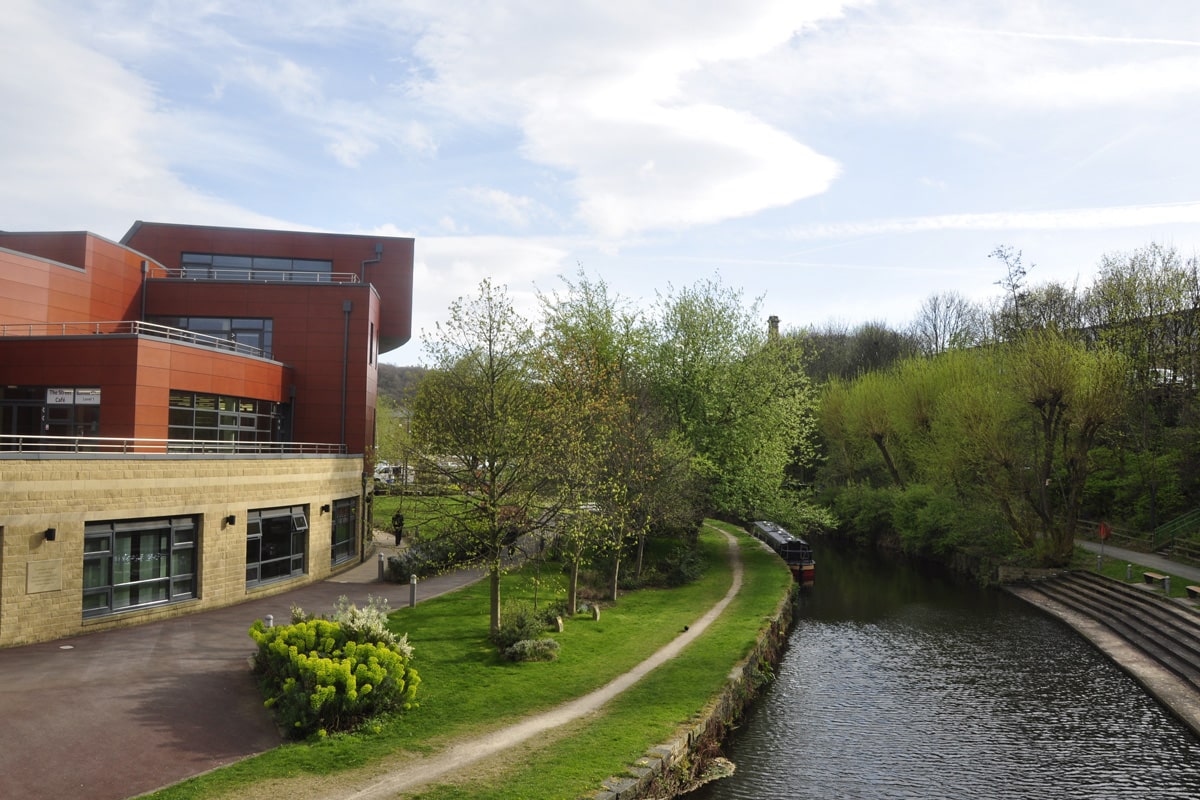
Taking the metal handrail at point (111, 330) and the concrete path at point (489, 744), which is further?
the metal handrail at point (111, 330)

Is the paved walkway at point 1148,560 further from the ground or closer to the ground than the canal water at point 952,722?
further from the ground

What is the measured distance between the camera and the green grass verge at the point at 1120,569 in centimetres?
2907

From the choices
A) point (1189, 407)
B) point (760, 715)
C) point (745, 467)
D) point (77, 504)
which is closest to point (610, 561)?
point (745, 467)

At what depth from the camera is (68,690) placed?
611 inches

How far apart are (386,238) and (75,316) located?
15317 mm

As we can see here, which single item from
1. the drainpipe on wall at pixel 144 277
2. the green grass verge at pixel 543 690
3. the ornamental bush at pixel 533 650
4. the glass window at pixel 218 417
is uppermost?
the drainpipe on wall at pixel 144 277

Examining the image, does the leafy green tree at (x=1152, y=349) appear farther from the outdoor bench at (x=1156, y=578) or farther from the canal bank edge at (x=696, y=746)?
the canal bank edge at (x=696, y=746)

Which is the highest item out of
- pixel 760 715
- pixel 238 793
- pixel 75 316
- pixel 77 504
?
pixel 75 316

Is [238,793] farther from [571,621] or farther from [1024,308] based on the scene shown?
[1024,308]

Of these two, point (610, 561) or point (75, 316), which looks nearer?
point (75, 316)

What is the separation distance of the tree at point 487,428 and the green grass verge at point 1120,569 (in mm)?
22460

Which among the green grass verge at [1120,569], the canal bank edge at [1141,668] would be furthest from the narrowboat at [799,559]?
the green grass verge at [1120,569]

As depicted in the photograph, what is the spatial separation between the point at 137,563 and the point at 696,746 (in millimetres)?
14894

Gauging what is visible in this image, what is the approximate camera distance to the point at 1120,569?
3325 cm
